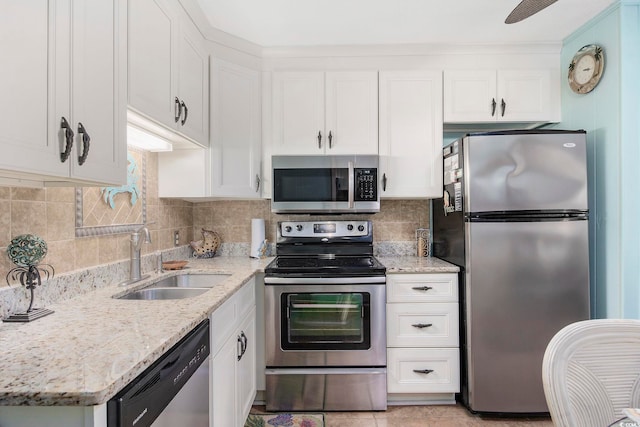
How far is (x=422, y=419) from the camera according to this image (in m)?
2.10

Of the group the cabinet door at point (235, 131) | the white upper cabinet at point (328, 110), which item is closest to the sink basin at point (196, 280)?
the cabinet door at point (235, 131)

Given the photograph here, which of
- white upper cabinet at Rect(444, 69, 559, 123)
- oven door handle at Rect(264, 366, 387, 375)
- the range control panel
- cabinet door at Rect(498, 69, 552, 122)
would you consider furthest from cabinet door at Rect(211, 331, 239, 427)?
cabinet door at Rect(498, 69, 552, 122)

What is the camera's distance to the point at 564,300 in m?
2.03

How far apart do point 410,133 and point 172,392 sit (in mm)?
2122

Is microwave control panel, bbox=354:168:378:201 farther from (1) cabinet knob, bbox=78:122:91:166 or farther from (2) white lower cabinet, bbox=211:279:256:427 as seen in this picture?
(1) cabinet knob, bbox=78:122:91:166

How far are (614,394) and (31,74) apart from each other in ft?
5.69

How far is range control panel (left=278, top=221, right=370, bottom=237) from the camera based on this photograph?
2648 millimetres

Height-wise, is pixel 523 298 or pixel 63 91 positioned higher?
pixel 63 91

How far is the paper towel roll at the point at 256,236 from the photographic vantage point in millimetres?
2625

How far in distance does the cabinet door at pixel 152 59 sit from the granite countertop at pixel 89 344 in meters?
0.80

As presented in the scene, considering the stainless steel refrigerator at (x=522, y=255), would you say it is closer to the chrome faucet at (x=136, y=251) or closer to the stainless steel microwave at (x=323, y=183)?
the stainless steel microwave at (x=323, y=183)

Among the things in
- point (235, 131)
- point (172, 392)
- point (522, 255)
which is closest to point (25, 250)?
point (172, 392)

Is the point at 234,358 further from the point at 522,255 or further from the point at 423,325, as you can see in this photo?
the point at 522,255

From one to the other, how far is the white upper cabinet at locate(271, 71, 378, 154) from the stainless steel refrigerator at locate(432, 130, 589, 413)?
2.44ft
